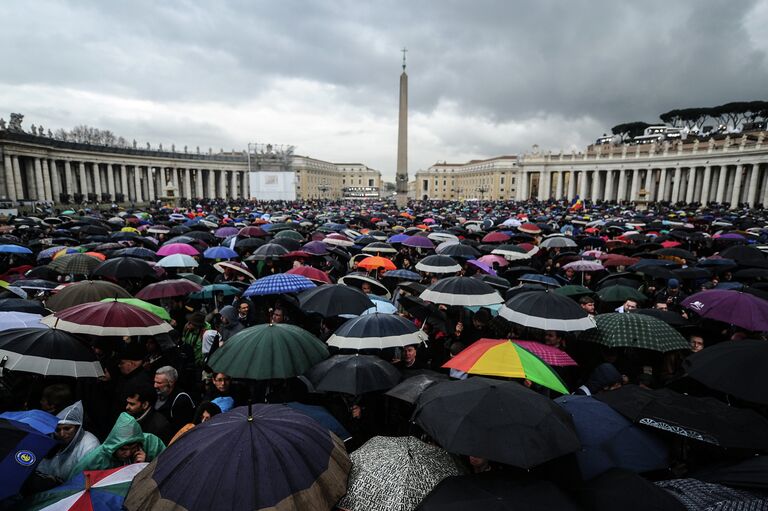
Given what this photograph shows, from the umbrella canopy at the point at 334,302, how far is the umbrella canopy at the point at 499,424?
319cm

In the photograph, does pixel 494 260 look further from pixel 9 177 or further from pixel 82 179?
pixel 82 179

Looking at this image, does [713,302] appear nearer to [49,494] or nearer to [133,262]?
[49,494]

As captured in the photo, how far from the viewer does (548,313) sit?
5.37m

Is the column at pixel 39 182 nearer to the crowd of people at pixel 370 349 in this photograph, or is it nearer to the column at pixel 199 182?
the column at pixel 199 182

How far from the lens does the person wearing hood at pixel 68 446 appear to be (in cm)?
344

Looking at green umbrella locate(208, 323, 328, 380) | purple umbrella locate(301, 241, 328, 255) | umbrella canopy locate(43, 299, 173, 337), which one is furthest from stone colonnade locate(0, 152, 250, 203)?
green umbrella locate(208, 323, 328, 380)

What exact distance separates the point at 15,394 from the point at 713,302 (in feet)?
28.9

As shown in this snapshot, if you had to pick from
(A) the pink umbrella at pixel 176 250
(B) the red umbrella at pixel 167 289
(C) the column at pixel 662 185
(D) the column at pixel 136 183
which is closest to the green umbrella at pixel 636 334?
(B) the red umbrella at pixel 167 289

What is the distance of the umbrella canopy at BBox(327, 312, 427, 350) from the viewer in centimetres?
477

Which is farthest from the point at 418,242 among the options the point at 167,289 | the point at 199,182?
the point at 199,182

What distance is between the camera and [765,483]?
8.13 feet

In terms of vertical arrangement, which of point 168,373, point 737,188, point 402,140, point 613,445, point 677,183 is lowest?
point 168,373

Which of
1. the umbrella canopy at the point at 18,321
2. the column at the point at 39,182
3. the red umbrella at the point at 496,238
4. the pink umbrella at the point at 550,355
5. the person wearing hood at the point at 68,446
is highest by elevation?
the column at the point at 39,182

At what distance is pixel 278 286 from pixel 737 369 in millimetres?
6065
